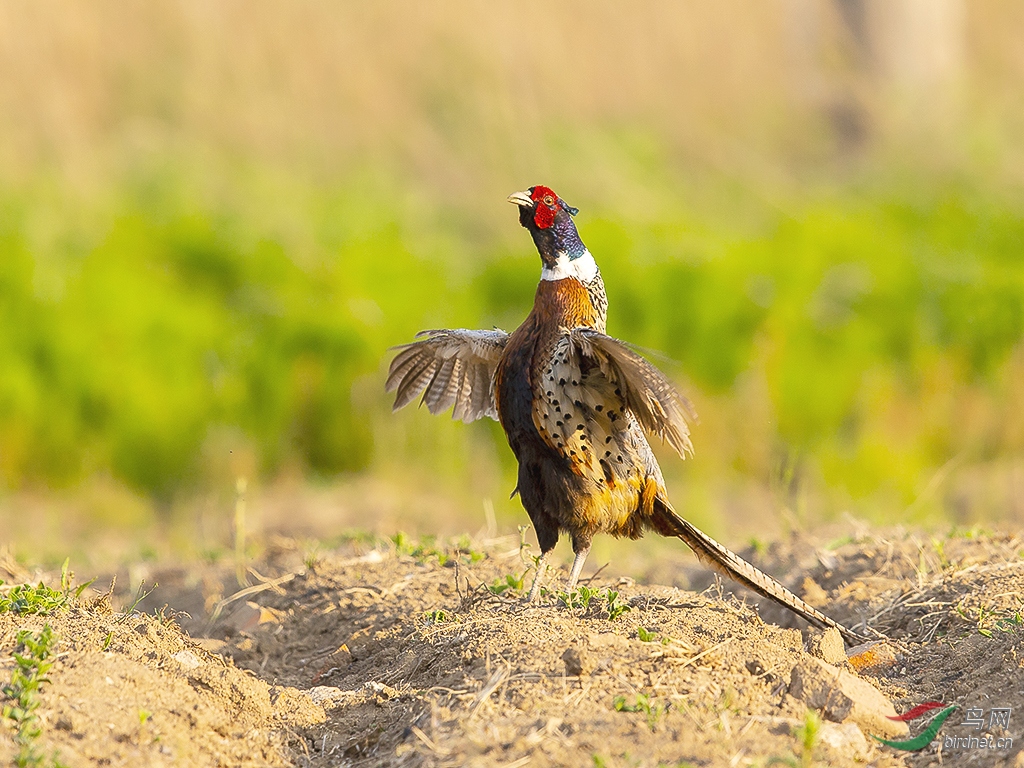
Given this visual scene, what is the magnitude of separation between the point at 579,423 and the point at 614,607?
73cm

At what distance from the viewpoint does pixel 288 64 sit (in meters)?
11.8

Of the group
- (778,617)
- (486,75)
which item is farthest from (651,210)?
(778,617)

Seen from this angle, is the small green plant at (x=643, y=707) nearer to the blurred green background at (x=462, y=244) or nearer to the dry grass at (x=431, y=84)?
the blurred green background at (x=462, y=244)

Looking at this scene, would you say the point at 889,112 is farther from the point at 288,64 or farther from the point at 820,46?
the point at 288,64

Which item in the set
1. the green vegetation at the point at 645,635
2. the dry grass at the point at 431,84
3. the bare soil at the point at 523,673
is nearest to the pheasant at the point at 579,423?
the bare soil at the point at 523,673

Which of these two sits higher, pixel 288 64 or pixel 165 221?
pixel 288 64

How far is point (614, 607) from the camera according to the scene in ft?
12.7

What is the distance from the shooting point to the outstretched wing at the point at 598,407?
403 centimetres

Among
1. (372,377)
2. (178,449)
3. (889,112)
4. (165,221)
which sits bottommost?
(178,449)

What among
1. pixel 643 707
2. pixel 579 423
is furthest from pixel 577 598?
pixel 643 707

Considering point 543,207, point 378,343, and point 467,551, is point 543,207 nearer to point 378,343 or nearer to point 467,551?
point 467,551

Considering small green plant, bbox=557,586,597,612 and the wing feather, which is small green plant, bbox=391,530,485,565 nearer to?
small green plant, bbox=557,586,597,612

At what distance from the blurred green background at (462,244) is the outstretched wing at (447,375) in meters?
1.65

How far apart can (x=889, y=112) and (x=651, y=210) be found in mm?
3425
